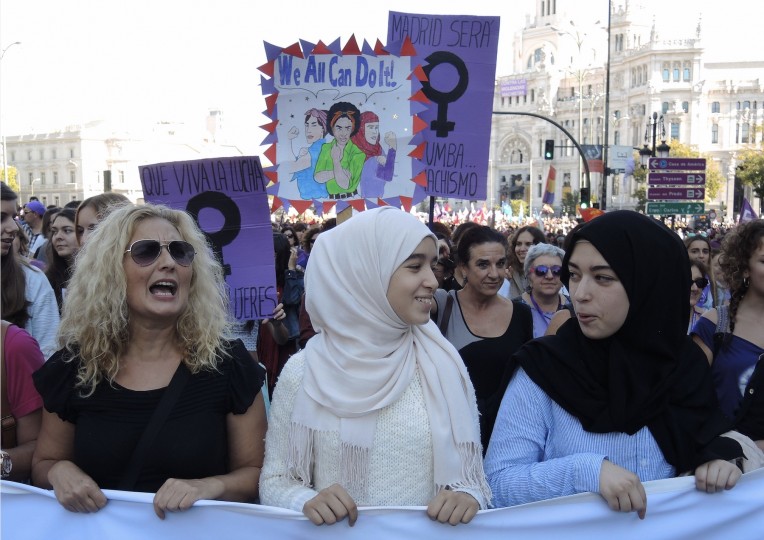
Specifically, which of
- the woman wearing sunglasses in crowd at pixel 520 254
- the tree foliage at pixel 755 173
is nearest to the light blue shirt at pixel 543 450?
the woman wearing sunglasses in crowd at pixel 520 254

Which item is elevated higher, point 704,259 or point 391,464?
point 704,259

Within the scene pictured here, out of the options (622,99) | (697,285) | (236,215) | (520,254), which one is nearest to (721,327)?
(236,215)

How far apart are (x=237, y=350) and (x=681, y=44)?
95.0 metres

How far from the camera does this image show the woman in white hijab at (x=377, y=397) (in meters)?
2.59

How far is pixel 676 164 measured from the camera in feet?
61.4

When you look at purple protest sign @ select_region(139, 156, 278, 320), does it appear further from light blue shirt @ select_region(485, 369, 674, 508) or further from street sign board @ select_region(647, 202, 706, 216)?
street sign board @ select_region(647, 202, 706, 216)

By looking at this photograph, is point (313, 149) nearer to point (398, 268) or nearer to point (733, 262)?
point (733, 262)

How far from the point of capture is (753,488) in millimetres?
2635

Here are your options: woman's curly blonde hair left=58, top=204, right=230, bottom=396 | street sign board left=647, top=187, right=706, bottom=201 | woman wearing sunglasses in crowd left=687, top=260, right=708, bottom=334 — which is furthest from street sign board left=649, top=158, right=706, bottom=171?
woman's curly blonde hair left=58, top=204, right=230, bottom=396

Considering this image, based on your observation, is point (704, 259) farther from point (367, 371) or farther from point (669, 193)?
point (669, 193)

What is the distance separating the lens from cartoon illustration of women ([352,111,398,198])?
5609 millimetres

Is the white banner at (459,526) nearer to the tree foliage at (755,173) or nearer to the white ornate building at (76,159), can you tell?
the tree foliage at (755,173)

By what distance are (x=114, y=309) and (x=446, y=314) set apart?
7.57 feet

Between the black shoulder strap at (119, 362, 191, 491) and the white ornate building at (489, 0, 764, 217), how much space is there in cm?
Answer: 6864
